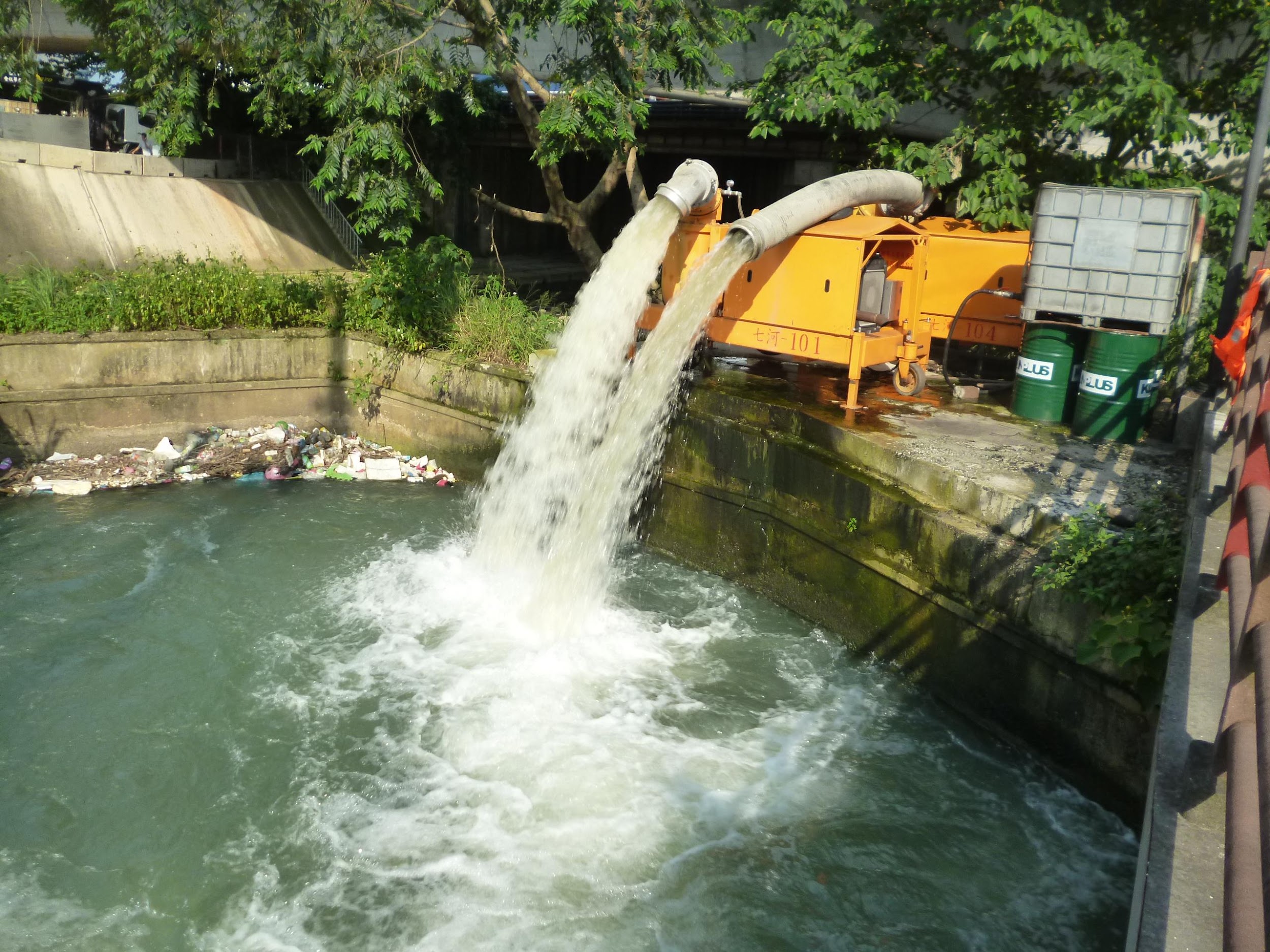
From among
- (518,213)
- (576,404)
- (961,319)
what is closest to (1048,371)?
(961,319)

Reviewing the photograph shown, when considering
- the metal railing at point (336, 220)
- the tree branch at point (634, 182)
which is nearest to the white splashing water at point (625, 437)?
the tree branch at point (634, 182)

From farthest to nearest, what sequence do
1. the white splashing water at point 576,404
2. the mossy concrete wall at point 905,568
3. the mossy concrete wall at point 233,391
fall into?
1. the mossy concrete wall at point 233,391
2. the white splashing water at point 576,404
3. the mossy concrete wall at point 905,568

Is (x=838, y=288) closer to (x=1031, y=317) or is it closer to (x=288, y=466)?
(x=1031, y=317)

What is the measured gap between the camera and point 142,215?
13422 mm

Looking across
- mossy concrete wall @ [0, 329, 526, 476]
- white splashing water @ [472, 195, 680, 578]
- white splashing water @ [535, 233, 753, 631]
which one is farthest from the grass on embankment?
white splashing water @ [535, 233, 753, 631]

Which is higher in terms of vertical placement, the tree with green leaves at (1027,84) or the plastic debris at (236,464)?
Answer: the tree with green leaves at (1027,84)

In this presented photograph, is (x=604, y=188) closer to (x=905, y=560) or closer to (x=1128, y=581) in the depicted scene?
(x=905, y=560)

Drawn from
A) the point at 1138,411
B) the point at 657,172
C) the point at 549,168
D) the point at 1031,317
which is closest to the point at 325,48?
the point at 549,168

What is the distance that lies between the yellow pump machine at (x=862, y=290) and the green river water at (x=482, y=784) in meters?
2.25

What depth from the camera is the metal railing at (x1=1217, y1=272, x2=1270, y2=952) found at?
1.59 metres

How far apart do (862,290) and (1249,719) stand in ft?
22.1

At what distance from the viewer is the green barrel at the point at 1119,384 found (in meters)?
7.25

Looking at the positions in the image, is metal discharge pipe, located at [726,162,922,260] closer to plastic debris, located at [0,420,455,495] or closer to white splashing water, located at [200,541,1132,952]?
white splashing water, located at [200,541,1132,952]

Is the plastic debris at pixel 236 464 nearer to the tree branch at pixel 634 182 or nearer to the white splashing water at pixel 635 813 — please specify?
the white splashing water at pixel 635 813
